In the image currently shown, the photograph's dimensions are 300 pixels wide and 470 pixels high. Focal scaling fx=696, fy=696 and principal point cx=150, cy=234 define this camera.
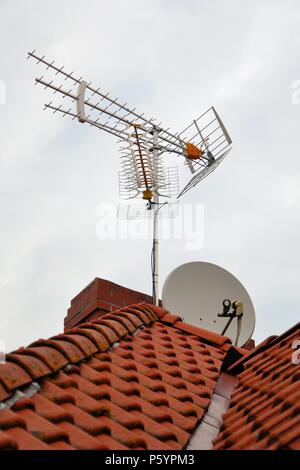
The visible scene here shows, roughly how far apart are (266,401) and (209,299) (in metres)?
3.15

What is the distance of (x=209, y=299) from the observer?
6.62 meters

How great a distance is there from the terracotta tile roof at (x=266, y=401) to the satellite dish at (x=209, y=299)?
145cm

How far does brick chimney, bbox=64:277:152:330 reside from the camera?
589cm

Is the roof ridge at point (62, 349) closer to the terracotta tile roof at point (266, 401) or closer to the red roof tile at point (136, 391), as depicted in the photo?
the red roof tile at point (136, 391)

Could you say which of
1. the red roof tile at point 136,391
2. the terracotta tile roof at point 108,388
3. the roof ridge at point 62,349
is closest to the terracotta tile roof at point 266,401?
the red roof tile at point 136,391

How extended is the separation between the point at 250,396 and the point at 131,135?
3970 mm

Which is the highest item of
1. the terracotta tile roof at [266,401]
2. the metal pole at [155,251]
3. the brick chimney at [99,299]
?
the metal pole at [155,251]

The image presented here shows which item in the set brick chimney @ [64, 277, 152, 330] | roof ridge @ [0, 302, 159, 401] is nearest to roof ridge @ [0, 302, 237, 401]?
roof ridge @ [0, 302, 159, 401]

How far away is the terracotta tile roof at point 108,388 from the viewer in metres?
2.70

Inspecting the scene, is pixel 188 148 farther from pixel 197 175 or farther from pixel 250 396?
pixel 250 396

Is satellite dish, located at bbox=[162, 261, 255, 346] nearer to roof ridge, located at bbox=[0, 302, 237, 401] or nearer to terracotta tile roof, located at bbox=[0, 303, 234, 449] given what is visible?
roof ridge, located at bbox=[0, 302, 237, 401]

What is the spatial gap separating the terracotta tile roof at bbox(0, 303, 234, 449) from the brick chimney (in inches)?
30.8

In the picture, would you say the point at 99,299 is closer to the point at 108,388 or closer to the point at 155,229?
the point at 155,229

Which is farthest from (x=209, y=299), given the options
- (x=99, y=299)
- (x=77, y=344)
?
(x=77, y=344)
